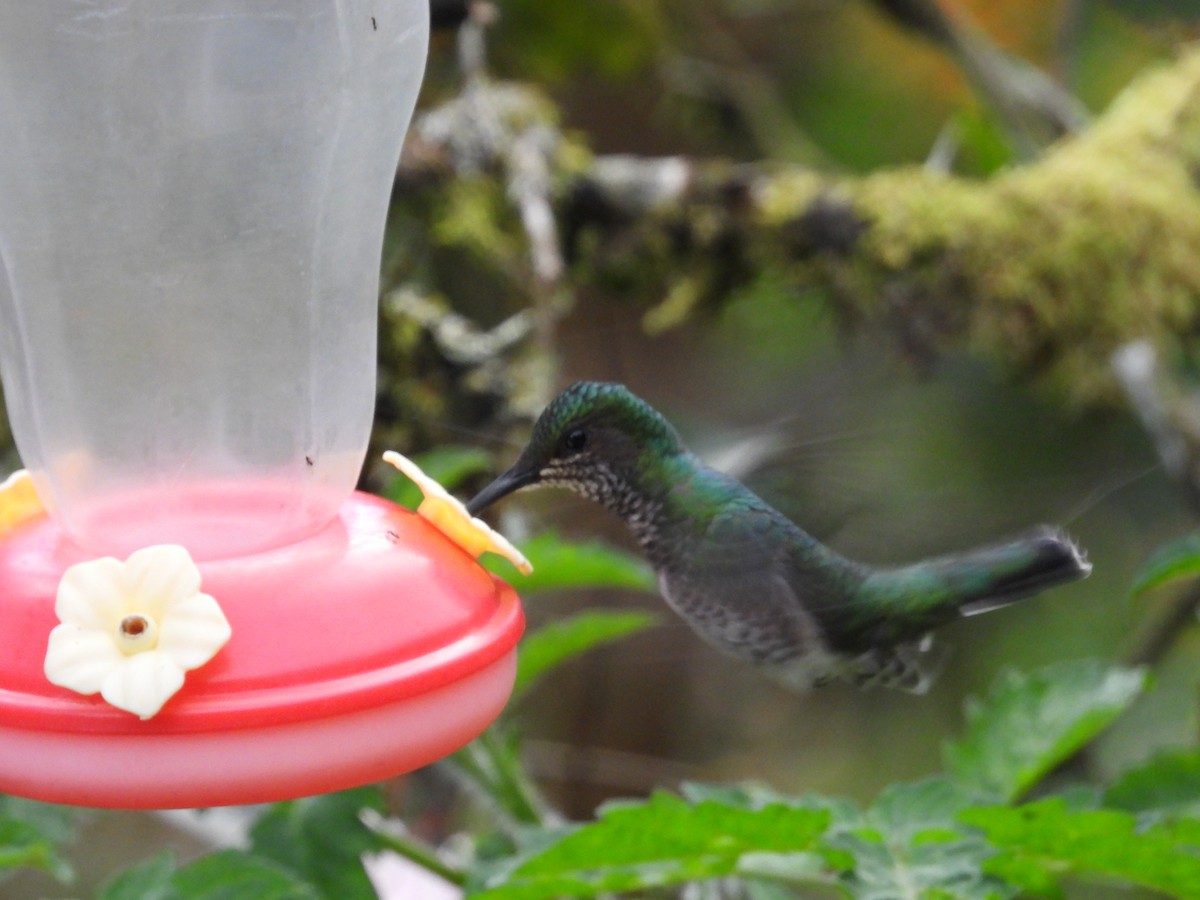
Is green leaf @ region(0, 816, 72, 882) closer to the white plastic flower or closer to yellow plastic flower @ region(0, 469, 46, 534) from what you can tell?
yellow plastic flower @ region(0, 469, 46, 534)

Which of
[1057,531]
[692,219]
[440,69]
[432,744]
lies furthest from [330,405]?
[440,69]

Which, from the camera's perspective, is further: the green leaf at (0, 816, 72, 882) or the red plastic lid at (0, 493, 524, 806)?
the green leaf at (0, 816, 72, 882)

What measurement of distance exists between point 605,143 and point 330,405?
338 centimetres

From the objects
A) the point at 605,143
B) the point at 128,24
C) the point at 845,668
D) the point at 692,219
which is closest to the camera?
the point at 128,24

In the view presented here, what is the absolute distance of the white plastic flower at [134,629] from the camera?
3.48 feet

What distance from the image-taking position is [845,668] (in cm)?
163

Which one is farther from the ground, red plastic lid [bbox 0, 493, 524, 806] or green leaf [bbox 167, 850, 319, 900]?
red plastic lid [bbox 0, 493, 524, 806]

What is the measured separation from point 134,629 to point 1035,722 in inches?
45.4

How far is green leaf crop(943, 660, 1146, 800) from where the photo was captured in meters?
1.70

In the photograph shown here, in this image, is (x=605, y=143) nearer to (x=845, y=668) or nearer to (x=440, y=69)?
(x=440, y=69)

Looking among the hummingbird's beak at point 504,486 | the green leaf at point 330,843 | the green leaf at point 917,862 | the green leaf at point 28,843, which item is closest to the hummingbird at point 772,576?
the hummingbird's beak at point 504,486

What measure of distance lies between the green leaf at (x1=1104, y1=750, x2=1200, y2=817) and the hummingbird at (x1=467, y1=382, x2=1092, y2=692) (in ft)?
1.18

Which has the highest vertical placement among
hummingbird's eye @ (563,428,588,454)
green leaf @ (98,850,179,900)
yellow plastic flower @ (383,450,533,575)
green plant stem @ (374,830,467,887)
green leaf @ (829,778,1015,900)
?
hummingbird's eye @ (563,428,588,454)

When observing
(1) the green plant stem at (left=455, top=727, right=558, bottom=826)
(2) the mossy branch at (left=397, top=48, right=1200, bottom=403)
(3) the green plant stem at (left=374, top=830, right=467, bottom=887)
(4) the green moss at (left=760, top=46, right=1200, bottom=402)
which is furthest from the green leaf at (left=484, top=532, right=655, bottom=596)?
(4) the green moss at (left=760, top=46, right=1200, bottom=402)
